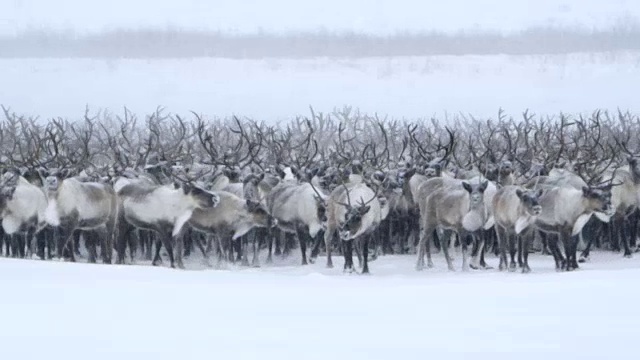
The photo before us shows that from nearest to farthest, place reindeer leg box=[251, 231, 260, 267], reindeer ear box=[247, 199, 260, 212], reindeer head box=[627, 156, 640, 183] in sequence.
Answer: reindeer ear box=[247, 199, 260, 212] → reindeer leg box=[251, 231, 260, 267] → reindeer head box=[627, 156, 640, 183]

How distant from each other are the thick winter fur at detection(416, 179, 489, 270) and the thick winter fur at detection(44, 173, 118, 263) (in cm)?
433

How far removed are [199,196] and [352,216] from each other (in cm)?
241

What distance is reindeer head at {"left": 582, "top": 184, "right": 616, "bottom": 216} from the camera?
14508 mm

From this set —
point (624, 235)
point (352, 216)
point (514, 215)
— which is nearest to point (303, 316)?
point (352, 216)

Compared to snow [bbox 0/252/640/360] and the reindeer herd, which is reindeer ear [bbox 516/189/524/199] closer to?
the reindeer herd

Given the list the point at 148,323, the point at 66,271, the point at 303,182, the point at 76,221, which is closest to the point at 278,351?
the point at 148,323

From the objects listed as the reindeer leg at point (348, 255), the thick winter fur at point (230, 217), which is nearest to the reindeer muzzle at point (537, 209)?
the reindeer leg at point (348, 255)

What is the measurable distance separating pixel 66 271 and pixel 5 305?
2.63m

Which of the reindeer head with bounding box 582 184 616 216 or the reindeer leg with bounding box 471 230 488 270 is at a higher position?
the reindeer head with bounding box 582 184 616 216

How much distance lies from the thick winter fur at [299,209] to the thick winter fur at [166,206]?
1.45 meters

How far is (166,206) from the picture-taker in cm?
1563

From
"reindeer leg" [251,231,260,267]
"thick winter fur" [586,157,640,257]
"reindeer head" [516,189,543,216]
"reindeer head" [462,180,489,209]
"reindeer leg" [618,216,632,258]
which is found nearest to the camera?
"reindeer head" [516,189,543,216]

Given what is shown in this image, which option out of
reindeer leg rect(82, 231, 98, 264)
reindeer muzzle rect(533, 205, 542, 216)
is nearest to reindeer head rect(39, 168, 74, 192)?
reindeer leg rect(82, 231, 98, 264)

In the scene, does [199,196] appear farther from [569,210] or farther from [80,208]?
[569,210]
